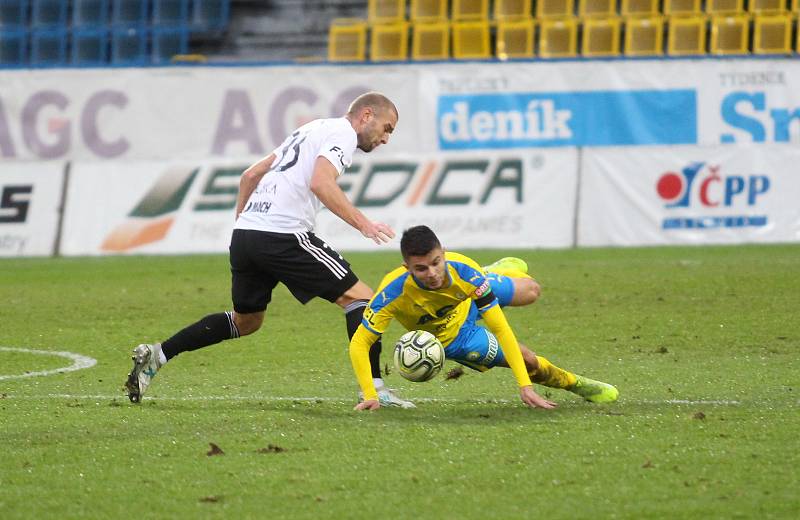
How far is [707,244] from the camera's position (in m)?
18.3

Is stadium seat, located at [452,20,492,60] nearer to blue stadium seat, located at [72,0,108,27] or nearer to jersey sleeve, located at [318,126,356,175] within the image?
blue stadium seat, located at [72,0,108,27]

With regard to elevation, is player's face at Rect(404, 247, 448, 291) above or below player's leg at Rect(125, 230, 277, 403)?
above

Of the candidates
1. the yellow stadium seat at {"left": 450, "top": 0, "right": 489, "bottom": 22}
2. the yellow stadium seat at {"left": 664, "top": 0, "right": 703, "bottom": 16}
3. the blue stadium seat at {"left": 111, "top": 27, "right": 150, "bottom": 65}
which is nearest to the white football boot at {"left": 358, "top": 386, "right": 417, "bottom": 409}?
the yellow stadium seat at {"left": 664, "top": 0, "right": 703, "bottom": 16}

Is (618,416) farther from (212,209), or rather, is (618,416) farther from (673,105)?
(673,105)

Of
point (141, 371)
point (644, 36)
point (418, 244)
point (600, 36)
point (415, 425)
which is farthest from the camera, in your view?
point (600, 36)

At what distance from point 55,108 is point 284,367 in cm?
1272

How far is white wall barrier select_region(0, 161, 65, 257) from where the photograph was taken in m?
18.8

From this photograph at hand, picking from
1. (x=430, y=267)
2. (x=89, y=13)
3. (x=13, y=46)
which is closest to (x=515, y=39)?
(x=89, y=13)

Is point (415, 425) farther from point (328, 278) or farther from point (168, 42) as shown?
point (168, 42)

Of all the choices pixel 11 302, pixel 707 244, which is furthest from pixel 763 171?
pixel 11 302

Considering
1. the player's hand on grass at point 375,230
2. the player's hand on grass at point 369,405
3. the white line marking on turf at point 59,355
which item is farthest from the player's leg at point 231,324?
the white line marking on turf at point 59,355

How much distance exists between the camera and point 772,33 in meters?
21.6

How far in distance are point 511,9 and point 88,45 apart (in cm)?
813

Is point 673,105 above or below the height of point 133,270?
above
